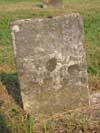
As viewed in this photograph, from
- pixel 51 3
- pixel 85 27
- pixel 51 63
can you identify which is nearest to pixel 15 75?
pixel 51 63

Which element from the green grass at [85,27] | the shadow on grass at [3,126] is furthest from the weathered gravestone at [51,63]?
the green grass at [85,27]

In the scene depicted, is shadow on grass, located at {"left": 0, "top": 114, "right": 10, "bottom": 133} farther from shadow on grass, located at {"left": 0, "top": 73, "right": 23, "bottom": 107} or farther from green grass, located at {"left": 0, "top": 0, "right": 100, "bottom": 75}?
green grass, located at {"left": 0, "top": 0, "right": 100, "bottom": 75}

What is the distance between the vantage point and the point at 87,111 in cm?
547

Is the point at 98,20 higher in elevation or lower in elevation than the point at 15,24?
lower

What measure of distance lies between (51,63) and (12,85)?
55.0 inches

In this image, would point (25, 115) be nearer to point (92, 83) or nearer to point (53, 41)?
point (53, 41)

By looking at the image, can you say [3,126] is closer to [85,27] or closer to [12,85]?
[12,85]

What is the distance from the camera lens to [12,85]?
6.66 metres

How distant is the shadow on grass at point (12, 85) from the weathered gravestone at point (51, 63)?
46cm

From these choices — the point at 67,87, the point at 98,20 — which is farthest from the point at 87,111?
the point at 98,20

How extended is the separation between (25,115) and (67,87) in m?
0.61

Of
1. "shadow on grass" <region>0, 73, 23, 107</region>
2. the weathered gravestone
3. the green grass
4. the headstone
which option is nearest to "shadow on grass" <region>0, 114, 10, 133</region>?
the weathered gravestone

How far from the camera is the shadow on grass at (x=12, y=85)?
240 inches

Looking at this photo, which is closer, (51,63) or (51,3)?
(51,63)
